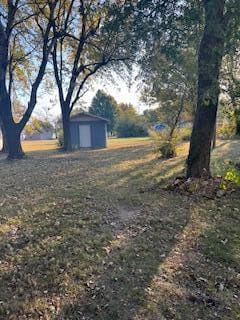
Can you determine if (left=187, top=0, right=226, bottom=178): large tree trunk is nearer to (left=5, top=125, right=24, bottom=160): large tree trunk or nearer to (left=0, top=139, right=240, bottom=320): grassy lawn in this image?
(left=0, top=139, right=240, bottom=320): grassy lawn

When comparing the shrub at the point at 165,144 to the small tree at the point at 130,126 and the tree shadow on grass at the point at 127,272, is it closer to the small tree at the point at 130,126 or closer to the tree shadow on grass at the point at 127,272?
the tree shadow on grass at the point at 127,272

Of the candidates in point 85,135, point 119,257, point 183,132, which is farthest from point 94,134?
point 119,257

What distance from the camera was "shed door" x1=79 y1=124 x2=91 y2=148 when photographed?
88.8 feet

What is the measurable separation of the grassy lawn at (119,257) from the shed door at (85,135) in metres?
20.1

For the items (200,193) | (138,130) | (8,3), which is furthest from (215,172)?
(138,130)

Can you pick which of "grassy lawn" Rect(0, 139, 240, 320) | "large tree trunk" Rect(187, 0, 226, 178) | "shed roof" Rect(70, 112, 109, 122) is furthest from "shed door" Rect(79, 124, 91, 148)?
"grassy lawn" Rect(0, 139, 240, 320)

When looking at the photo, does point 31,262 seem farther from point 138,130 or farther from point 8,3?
point 138,130

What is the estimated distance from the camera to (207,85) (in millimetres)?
6918

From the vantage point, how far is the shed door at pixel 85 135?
27.1 meters

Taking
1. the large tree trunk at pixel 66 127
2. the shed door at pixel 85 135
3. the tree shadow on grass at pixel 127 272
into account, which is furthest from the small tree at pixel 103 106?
the tree shadow on grass at pixel 127 272

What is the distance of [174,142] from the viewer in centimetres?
1497

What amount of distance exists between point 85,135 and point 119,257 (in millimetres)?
23459

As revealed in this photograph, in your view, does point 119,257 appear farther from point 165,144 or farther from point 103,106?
point 103,106

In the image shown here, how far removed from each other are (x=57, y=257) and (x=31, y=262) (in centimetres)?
30
